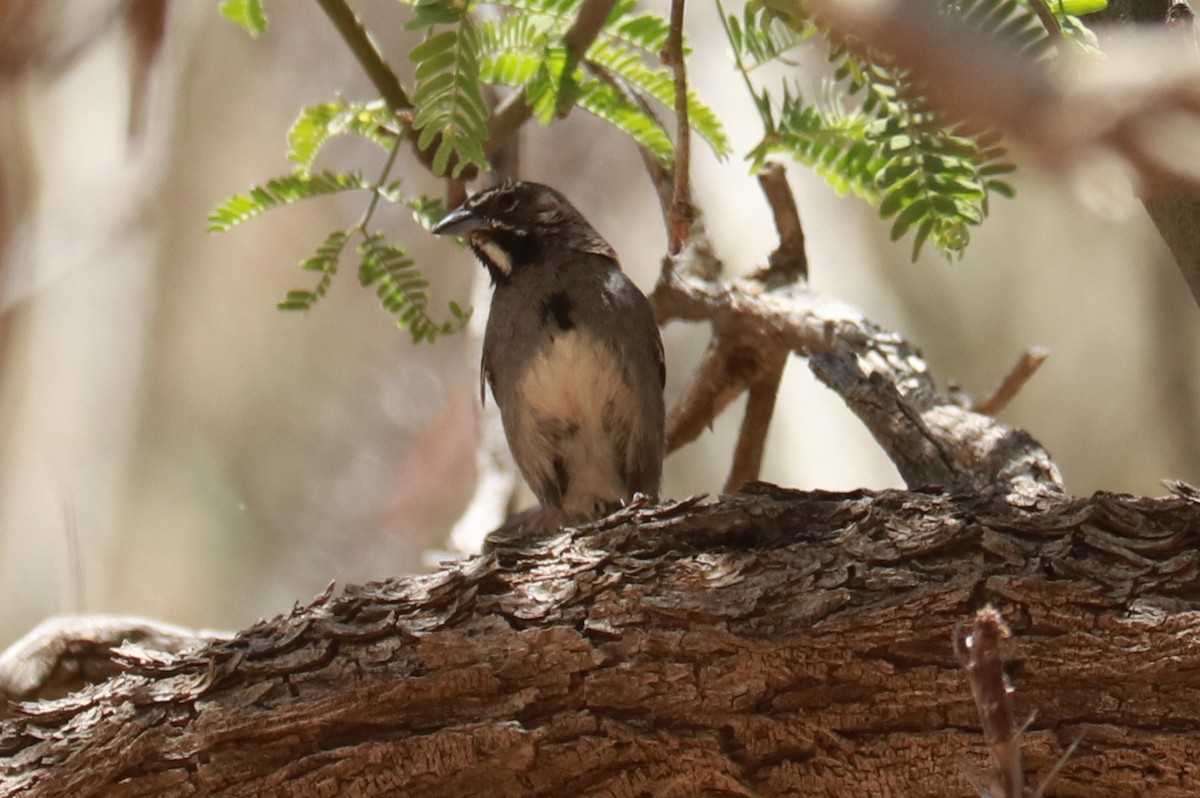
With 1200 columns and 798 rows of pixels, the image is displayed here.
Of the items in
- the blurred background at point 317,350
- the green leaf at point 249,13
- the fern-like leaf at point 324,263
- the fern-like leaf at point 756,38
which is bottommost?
the fern-like leaf at point 756,38

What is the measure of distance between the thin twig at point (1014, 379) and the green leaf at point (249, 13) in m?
3.19

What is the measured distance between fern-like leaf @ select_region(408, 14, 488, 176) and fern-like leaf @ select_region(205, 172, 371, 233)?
1.11 meters

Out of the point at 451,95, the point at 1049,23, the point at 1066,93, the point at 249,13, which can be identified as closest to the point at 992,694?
the point at 1049,23

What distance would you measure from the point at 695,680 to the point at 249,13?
2363 millimetres

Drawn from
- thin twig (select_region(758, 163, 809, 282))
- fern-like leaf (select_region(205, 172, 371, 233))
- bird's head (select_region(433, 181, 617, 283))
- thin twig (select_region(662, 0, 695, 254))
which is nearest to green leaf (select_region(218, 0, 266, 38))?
fern-like leaf (select_region(205, 172, 371, 233))

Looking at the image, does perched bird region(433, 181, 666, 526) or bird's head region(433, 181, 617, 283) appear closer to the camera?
perched bird region(433, 181, 666, 526)

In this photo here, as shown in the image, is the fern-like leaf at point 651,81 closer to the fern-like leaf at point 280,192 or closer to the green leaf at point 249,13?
the fern-like leaf at point 280,192

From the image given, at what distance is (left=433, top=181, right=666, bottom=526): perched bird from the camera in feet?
16.8

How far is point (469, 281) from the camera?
41.8 feet

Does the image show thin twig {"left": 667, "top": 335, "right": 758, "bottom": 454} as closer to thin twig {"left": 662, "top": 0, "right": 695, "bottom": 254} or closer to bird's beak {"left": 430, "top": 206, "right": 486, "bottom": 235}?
bird's beak {"left": 430, "top": 206, "right": 486, "bottom": 235}

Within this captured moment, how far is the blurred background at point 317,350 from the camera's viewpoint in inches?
419

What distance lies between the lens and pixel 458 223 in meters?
5.08

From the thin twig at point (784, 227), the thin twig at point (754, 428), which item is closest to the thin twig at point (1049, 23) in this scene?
the thin twig at point (784, 227)

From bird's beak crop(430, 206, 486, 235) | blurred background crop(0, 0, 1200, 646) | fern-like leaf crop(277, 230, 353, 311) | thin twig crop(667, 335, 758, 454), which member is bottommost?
thin twig crop(667, 335, 758, 454)
